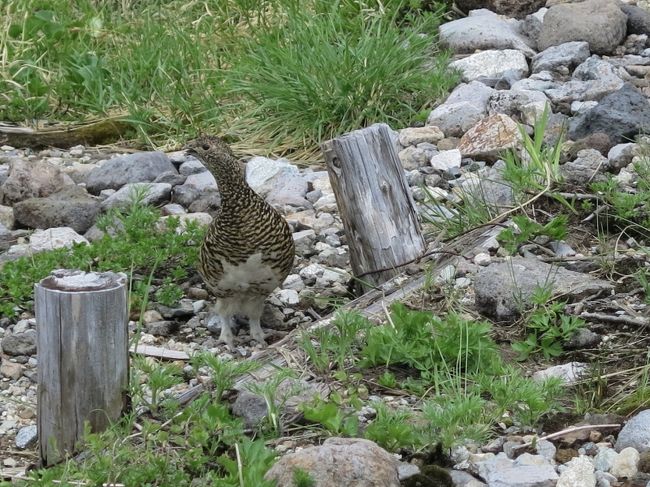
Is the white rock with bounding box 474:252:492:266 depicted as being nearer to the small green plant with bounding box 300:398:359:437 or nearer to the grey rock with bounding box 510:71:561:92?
the small green plant with bounding box 300:398:359:437

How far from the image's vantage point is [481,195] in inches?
240

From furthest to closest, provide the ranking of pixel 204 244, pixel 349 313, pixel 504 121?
pixel 504 121, pixel 204 244, pixel 349 313

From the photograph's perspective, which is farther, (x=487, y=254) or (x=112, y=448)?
(x=487, y=254)

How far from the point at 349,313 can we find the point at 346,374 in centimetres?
39

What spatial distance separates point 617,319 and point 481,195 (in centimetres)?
153

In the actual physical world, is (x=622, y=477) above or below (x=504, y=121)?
below

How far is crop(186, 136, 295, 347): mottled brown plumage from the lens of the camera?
5305 millimetres

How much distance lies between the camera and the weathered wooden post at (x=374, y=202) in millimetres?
5531

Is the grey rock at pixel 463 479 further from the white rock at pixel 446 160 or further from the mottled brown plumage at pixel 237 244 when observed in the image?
the white rock at pixel 446 160

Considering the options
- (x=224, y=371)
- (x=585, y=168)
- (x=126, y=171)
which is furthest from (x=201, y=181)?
(x=224, y=371)

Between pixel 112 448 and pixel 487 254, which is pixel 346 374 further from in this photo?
pixel 487 254

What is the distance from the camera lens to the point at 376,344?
4.52 meters

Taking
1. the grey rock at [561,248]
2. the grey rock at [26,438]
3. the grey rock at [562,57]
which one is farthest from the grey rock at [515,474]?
the grey rock at [562,57]

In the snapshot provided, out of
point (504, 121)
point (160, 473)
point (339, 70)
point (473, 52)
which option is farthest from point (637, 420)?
point (473, 52)
